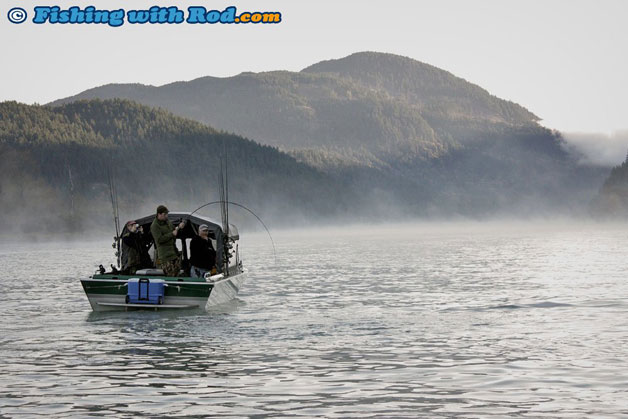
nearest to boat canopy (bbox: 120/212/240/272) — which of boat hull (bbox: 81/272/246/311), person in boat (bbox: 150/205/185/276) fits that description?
boat hull (bbox: 81/272/246/311)

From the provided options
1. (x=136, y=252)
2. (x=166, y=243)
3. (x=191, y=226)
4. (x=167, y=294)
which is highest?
(x=191, y=226)

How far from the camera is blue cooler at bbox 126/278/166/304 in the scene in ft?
85.0

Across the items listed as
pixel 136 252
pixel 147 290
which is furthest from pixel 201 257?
pixel 147 290

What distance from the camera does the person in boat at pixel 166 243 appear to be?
25.9m

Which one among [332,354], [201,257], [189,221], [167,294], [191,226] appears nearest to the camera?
[332,354]

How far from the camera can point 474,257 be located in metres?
63.7

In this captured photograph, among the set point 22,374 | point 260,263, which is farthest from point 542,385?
point 260,263

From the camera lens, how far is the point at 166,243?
2630cm

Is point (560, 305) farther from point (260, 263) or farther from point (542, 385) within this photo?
point (260, 263)

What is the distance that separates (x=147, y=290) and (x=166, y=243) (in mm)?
1341

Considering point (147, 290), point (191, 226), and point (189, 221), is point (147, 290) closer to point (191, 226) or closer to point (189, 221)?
point (189, 221)

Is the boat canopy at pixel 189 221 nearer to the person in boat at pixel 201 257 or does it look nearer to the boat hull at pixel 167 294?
the person in boat at pixel 201 257

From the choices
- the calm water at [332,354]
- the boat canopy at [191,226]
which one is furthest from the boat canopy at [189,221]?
the calm water at [332,354]

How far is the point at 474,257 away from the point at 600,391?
49.0m
